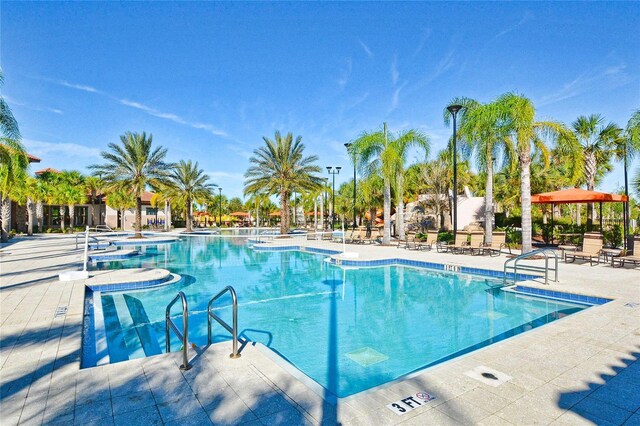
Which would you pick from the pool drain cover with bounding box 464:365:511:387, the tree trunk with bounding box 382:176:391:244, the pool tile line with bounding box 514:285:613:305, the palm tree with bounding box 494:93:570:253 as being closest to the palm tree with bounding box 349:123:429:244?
the tree trunk with bounding box 382:176:391:244

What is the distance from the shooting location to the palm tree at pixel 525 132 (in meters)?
13.0

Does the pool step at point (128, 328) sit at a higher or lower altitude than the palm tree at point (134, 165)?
lower

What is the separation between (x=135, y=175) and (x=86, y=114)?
4.84 m

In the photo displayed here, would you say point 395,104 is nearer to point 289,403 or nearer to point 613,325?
point 613,325

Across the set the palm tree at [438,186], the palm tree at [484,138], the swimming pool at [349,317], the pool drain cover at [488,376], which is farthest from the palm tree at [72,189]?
the pool drain cover at [488,376]

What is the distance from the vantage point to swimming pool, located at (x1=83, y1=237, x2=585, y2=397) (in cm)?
564

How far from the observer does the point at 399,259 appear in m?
14.4

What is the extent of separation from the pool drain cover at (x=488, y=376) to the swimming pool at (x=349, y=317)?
4.89ft

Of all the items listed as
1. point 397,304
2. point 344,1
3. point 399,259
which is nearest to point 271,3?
point 344,1

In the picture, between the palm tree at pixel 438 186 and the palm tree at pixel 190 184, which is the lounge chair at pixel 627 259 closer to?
the palm tree at pixel 438 186

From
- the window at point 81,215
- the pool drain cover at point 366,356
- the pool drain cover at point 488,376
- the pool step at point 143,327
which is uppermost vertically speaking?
the window at point 81,215

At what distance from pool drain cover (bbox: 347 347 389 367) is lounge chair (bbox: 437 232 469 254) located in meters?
11.0

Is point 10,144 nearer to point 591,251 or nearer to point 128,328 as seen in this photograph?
point 128,328

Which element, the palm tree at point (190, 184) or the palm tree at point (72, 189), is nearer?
the palm tree at point (72, 189)
